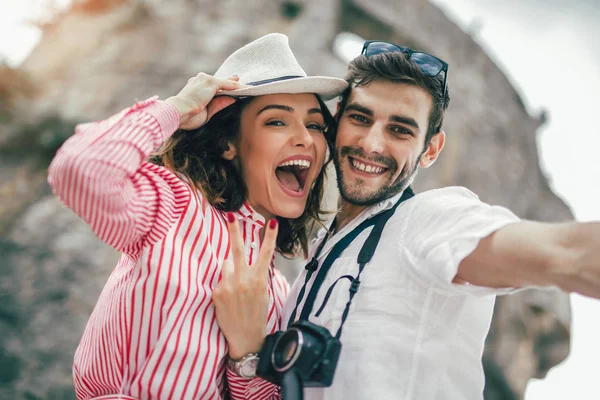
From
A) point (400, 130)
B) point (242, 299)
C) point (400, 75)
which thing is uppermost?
point (400, 75)

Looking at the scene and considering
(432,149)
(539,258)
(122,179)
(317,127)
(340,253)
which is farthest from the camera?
(432,149)

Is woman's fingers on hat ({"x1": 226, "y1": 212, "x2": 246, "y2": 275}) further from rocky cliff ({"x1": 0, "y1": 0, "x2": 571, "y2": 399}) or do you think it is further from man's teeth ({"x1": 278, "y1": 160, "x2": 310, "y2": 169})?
rocky cliff ({"x1": 0, "y1": 0, "x2": 571, "y2": 399})

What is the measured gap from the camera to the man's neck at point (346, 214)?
102 inches

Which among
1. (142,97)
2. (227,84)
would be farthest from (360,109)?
(142,97)

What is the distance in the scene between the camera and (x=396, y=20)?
11.5 meters

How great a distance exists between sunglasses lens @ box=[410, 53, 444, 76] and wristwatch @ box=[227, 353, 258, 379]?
1.47 m

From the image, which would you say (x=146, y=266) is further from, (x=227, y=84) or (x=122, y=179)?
(x=227, y=84)

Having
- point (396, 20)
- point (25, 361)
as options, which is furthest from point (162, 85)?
point (396, 20)

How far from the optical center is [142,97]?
8633mm

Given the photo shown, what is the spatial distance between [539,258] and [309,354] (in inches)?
31.4

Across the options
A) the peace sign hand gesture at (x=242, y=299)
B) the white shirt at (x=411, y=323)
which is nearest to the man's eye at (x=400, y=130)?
the white shirt at (x=411, y=323)

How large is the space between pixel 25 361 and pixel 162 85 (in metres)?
4.65

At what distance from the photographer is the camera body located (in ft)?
5.95

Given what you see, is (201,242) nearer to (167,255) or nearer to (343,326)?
(167,255)
